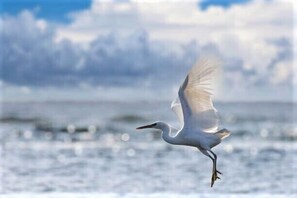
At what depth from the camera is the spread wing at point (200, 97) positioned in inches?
308

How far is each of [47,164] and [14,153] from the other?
9.20ft

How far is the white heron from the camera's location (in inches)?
309

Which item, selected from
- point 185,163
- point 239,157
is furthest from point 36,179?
point 239,157

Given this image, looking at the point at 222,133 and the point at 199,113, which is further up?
the point at 199,113

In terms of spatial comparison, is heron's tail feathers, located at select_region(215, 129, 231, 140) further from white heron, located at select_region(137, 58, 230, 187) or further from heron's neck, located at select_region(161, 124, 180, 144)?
heron's neck, located at select_region(161, 124, 180, 144)

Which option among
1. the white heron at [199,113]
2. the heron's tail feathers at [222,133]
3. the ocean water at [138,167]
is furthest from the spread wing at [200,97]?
the ocean water at [138,167]

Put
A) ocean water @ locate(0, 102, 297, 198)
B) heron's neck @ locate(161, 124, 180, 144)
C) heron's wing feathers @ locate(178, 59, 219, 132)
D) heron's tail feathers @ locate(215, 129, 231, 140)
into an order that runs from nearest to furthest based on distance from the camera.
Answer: heron's wing feathers @ locate(178, 59, 219, 132), heron's tail feathers @ locate(215, 129, 231, 140), heron's neck @ locate(161, 124, 180, 144), ocean water @ locate(0, 102, 297, 198)

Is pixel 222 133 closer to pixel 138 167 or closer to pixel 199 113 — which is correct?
pixel 199 113

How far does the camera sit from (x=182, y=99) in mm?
8070

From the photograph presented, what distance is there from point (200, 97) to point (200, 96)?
13mm

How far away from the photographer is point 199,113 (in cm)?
832

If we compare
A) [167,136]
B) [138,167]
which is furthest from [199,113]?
[138,167]

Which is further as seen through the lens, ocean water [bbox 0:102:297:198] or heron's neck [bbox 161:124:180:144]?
ocean water [bbox 0:102:297:198]

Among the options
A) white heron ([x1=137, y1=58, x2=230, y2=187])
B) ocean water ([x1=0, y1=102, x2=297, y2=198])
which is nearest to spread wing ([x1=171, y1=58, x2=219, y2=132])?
white heron ([x1=137, y1=58, x2=230, y2=187])
